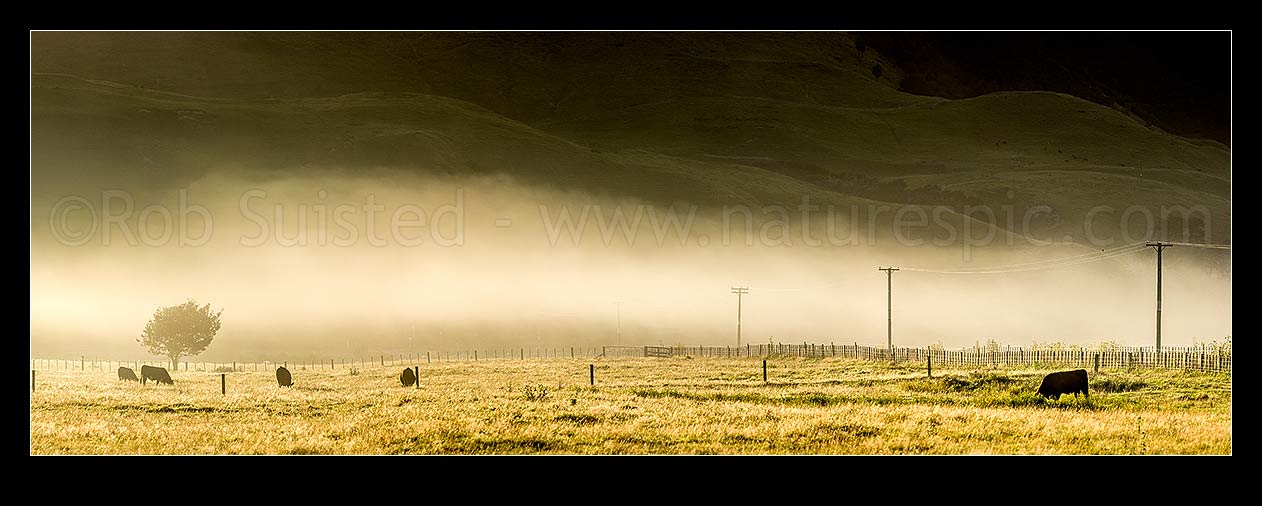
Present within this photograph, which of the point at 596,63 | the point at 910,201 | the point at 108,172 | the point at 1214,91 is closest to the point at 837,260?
the point at 910,201

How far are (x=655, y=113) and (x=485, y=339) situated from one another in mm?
6053

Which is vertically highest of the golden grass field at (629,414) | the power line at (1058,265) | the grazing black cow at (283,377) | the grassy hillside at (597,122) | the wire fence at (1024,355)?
the grassy hillside at (597,122)

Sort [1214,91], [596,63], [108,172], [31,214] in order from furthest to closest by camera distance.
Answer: [596,63] → [1214,91] → [108,172] → [31,214]

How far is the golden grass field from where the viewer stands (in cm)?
1698

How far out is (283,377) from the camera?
21125mm

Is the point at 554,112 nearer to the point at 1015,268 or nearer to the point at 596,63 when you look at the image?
the point at 596,63

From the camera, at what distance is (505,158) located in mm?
23516

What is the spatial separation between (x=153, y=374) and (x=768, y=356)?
1236 centimetres

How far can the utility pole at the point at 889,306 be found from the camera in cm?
2265

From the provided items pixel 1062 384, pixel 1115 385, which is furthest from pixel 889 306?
pixel 1062 384

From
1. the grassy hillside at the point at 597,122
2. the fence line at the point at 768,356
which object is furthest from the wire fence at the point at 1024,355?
the grassy hillside at the point at 597,122

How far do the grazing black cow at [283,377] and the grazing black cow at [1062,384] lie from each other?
14132 mm

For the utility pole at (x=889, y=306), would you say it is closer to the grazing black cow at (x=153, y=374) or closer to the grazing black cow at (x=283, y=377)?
the grazing black cow at (x=283, y=377)

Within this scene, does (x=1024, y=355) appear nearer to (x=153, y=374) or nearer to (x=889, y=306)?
(x=889, y=306)
